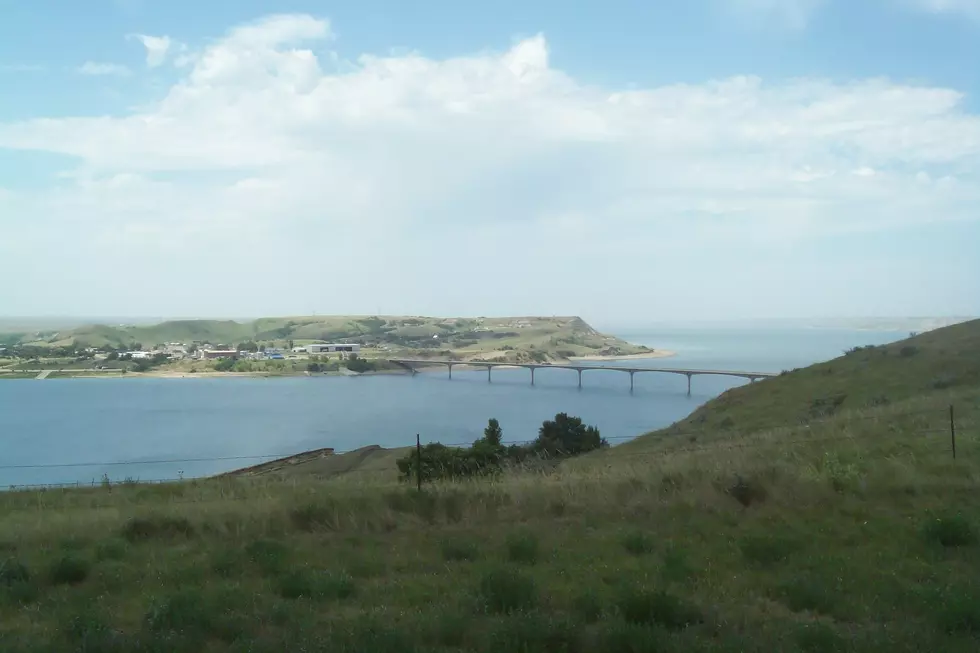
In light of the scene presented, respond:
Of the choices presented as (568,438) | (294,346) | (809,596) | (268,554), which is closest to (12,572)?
(268,554)

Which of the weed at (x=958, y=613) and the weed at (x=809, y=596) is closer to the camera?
the weed at (x=958, y=613)

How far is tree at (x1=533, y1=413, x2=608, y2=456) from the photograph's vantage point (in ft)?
99.1

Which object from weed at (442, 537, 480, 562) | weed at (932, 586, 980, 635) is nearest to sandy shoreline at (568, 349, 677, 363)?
weed at (442, 537, 480, 562)

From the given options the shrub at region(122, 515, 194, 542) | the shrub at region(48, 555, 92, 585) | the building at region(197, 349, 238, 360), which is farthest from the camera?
the building at region(197, 349, 238, 360)

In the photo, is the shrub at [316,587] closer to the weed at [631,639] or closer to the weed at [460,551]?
the weed at [460,551]

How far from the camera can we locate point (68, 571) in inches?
248

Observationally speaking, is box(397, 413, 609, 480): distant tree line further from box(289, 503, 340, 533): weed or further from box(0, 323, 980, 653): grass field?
box(0, 323, 980, 653): grass field

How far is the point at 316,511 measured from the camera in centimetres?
815

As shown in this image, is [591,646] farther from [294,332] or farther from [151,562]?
[294,332]

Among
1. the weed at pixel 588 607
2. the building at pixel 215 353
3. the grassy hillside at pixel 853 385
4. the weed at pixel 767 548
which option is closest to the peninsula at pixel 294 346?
the building at pixel 215 353

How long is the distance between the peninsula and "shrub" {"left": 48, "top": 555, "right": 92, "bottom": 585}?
4029 inches

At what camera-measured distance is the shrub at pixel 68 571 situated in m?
6.25

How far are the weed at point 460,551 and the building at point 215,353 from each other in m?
118

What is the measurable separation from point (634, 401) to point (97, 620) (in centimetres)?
7771
